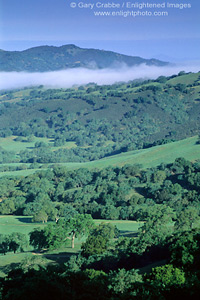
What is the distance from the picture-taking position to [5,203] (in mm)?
80250

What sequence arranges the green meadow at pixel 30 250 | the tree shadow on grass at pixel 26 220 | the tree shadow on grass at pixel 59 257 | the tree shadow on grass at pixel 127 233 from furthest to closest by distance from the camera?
the tree shadow on grass at pixel 26 220 < the tree shadow on grass at pixel 127 233 < the tree shadow on grass at pixel 59 257 < the green meadow at pixel 30 250

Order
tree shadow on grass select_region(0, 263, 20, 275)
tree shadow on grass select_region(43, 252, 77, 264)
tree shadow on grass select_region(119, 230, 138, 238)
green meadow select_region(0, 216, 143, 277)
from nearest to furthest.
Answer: tree shadow on grass select_region(0, 263, 20, 275) → green meadow select_region(0, 216, 143, 277) → tree shadow on grass select_region(43, 252, 77, 264) → tree shadow on grass select_region(119, 230, 138, 238)

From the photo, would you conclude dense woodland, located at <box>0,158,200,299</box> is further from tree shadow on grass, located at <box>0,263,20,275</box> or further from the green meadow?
tree shadow on grass, located at <box>0,263,20,275</box>

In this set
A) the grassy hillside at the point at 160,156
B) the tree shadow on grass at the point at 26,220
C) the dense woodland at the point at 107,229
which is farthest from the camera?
the grassy hillside at the point at 160,156

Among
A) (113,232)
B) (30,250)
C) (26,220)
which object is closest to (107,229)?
(113,232)

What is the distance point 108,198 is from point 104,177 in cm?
1936

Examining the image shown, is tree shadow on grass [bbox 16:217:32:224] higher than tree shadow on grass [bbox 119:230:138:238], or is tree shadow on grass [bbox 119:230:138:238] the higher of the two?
tree shadow on grass [bbox 119:230:138:238]

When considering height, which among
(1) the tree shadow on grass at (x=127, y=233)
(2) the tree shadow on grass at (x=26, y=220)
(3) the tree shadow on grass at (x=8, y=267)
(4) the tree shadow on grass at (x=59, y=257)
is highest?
(3) the tree shadow on grass at (x=8, y=267)

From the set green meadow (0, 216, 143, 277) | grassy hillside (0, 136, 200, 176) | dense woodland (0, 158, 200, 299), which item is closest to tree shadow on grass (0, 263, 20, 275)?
green meadow (0, 216, 143, 277)

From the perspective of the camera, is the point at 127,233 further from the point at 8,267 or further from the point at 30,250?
the point at 8,267

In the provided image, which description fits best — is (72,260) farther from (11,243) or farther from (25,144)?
(25,144)

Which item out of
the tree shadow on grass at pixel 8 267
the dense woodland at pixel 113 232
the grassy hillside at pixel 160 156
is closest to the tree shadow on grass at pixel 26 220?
the dense woodland at pixel 113 232

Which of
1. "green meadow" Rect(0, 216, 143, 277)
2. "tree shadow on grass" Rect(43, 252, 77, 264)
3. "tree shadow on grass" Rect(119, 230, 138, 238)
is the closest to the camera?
"green meadow" Rect(0, 216, 143, 277)

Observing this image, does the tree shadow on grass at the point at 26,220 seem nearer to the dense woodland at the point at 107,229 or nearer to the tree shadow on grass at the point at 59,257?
the dense woodland at the point at 107,229
